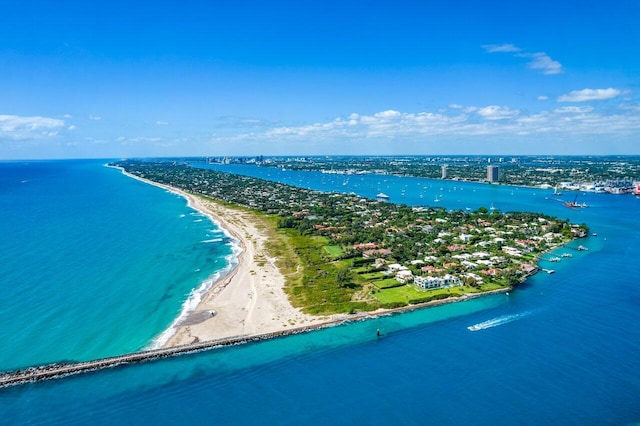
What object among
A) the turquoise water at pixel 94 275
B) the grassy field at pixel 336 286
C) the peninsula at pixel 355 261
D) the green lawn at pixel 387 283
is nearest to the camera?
the turquoise water at pixel 94 275

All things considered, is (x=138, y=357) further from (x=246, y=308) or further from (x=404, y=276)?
(x=404, y=276)

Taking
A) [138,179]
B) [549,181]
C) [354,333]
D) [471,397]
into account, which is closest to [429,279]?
[354,333]

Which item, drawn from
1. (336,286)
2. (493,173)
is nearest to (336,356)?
(336,286)

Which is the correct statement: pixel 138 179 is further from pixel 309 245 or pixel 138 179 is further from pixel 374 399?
pixel 374 399

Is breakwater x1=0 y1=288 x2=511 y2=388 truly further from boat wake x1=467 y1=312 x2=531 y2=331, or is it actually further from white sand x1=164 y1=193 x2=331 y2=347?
boat wake x1=467 y1=312 x2=531 y2=331

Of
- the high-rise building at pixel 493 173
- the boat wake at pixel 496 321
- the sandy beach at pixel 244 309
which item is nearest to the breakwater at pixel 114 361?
the sandy beach at pixel 244 309

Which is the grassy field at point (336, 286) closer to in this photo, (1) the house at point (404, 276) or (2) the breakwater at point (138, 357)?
(1) the house at point (404, 276)
